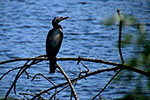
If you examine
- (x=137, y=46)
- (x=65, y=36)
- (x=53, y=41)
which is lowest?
(x=65, y=36)

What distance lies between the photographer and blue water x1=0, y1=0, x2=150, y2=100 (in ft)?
25.9

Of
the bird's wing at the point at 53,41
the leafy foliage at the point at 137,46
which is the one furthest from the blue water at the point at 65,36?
the leafy foliage at the point at 137,46

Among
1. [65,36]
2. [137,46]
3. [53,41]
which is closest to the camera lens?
[137,46]

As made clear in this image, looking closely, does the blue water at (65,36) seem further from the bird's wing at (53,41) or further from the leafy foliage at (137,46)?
the leafy foliage at (137,46)

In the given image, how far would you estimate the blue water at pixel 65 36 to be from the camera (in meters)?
7.89

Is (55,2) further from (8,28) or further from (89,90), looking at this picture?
(89,90)

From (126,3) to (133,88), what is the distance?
55.3 ft

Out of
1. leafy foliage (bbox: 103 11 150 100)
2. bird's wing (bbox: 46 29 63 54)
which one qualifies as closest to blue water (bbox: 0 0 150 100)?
bird's wing (bbox: 46 29 63 54)

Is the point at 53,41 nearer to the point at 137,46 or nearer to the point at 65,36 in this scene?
the point at 137,46

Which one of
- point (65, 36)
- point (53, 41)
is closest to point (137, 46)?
point (53, 41)

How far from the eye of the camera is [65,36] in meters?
12.0

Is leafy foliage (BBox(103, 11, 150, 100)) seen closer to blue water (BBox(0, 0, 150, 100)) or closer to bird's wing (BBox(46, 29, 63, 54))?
bird's wing (BBox(46, 29, 63, 54))

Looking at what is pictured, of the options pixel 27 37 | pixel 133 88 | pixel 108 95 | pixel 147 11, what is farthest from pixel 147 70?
pixel 147 11

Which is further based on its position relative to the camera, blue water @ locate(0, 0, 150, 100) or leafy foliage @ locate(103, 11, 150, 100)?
blue water @ locate(0, 0, 150, 100)
